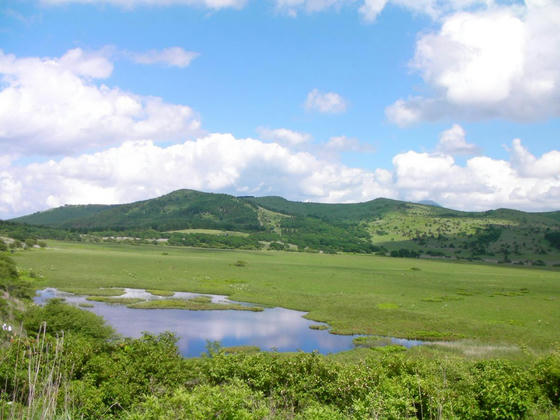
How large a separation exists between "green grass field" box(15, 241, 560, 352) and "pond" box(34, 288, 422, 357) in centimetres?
356

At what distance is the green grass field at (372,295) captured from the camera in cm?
4422

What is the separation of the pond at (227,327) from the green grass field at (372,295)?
356 centimetres

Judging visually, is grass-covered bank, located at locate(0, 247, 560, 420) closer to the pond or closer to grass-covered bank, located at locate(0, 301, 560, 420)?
grass-covered bank, located at locate(0, 301, 560, 420)

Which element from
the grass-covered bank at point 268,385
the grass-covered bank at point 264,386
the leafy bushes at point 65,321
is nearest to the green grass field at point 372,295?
the grass-covered bank at point 264,386

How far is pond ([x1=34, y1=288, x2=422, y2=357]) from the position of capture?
37.9 m

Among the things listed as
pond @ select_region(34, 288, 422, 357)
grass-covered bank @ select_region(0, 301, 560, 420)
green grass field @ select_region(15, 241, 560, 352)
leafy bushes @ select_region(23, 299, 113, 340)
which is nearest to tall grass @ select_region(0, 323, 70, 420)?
grass-covered bank @ select_region(0, 301, 560, 420)

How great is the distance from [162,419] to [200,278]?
73610 mm

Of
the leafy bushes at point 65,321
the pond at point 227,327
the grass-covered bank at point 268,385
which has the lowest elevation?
the pond at point 227,327

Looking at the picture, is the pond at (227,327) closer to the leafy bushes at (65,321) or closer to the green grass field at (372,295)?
the green grass field at (372,295)

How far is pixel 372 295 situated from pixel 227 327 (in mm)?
31463

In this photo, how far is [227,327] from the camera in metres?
44.4

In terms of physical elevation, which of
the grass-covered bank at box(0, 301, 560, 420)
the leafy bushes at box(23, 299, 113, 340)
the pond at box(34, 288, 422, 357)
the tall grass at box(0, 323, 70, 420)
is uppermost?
the tall grass at box(0, 323, 70, 420)

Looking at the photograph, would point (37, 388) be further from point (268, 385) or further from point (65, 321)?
point (65, 321)

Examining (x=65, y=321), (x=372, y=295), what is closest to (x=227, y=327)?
(x=65, y=321)
